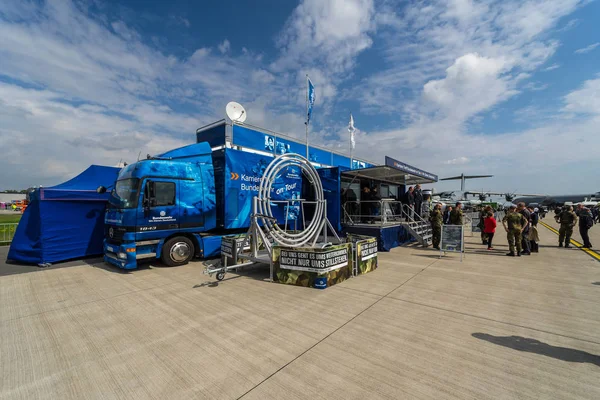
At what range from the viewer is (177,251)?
24.9 feet

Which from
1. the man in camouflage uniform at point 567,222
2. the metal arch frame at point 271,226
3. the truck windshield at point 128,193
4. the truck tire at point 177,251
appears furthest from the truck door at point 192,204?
the man in camouflage uniform at point 567,222

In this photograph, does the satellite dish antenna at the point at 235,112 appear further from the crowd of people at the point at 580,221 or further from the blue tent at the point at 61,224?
the crowd of people at the point at 580,221

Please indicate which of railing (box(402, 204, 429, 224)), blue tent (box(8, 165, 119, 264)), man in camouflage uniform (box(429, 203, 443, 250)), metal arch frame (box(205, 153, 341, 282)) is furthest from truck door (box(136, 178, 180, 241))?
man in camouflage uniform (box(429, 203, 443, 250))

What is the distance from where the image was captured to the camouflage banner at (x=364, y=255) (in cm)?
645

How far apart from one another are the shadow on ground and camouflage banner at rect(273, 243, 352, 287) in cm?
270

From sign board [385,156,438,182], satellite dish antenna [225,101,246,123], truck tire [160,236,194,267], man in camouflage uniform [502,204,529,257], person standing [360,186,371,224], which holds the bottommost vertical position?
truck tire [160,236,194,267]

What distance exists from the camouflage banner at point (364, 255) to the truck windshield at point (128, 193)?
580 centimetres

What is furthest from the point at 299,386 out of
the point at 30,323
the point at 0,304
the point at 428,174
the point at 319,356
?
the point at 428,174

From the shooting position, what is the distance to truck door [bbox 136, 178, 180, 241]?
6.89 m

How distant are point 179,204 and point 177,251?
1359mm

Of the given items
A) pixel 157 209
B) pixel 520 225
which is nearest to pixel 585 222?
pixel 520 225

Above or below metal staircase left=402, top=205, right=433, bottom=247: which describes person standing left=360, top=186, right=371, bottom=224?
above

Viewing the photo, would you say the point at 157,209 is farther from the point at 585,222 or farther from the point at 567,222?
the point at 585,222

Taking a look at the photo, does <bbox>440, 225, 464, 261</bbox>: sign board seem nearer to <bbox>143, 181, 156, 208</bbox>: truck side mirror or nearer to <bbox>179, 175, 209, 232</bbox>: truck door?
<bbox>179, 175, 209, 232</bbox>: truck door
